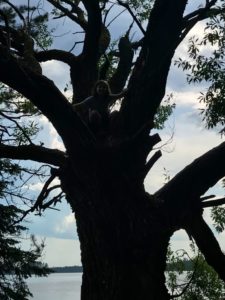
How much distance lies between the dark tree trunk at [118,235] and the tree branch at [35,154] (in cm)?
43

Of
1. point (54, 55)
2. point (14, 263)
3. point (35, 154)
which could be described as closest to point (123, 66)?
point (54, 55)

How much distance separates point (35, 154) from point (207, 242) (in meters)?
2.38

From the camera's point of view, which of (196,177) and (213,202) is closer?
(196,177)

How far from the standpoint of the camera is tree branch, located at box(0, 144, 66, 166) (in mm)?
5746

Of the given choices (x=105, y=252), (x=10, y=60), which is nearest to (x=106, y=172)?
(x=105, y=252)

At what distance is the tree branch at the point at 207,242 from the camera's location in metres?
6.05

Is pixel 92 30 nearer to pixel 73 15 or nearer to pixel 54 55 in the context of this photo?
pixel 54 55

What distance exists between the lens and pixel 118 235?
17.3ft

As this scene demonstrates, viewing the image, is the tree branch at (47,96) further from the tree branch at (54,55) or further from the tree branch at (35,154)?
the tree branch at (54,55)

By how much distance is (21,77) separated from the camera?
5195mm

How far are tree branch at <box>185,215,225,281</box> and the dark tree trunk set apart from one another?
616mm

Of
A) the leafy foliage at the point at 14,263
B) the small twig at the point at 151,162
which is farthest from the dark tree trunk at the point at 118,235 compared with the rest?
the leafy foliage at the point at 14,263

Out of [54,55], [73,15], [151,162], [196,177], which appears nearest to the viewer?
[196,177]

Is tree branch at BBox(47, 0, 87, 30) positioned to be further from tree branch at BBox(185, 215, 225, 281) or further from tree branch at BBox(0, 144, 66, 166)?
tree branch at BBox(185, 215, 225, 281)
